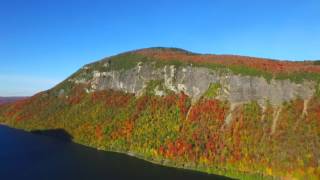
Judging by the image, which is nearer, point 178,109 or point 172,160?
point 172,160

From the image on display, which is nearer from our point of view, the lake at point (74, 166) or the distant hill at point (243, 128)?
the lake at point (74, 166)

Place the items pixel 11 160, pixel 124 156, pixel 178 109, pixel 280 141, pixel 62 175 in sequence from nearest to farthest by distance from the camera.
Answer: pixel 62 175 < pixel 280 141 < pixel 11 160 < pixel 124 156 < pixel 178 109

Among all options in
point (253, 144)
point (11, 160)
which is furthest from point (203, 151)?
point (11, 160)

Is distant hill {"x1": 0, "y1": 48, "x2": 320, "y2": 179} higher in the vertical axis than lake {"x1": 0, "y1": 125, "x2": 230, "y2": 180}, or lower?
higher

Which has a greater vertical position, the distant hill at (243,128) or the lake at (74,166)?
the distant hill at (243,128)

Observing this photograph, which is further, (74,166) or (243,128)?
(243,128)

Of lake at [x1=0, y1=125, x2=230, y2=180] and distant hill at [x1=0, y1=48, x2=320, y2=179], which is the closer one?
lake at [x1=0, y1=125, x2=230, y2=180]

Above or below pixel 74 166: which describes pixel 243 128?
above

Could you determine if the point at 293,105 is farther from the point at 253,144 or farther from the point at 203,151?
the point at 203,151
